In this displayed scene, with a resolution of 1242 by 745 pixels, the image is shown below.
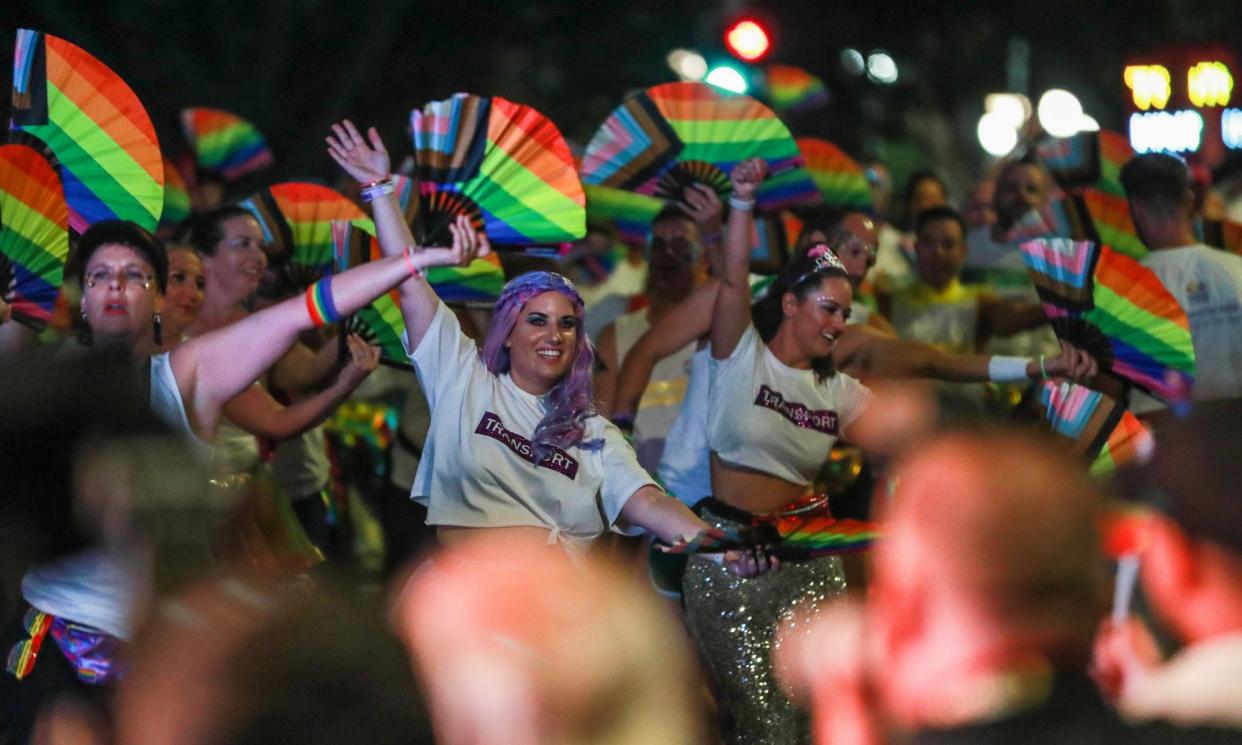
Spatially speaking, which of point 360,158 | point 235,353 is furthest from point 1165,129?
point 235,353

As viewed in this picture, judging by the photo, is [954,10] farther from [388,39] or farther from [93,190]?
[93,190]

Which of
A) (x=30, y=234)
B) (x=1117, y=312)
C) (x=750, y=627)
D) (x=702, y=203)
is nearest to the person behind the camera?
(x=30, y=234)

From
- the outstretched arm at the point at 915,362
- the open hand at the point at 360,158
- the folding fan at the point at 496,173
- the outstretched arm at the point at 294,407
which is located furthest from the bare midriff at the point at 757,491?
the open hand at the point at 360,158

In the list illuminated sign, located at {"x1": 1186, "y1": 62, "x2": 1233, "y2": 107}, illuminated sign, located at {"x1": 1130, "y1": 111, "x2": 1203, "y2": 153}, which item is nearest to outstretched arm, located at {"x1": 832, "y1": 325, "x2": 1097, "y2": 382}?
illuminated sign, located at {"x1": 1130, "y1": 111, "x2": 1203, "y2": 153}

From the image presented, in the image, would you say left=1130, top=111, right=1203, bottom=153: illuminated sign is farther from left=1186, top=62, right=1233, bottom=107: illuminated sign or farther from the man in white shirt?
the man in white shirt

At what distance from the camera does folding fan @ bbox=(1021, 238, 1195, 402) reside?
7.40 metres

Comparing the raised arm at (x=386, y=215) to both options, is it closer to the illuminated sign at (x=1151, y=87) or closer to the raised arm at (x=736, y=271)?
the raised arm at (x=736, y=271)

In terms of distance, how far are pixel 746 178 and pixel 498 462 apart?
1819 millimetres

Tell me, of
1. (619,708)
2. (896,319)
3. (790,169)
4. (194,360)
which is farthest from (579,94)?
(619,708)

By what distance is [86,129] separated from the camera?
21.6 ft

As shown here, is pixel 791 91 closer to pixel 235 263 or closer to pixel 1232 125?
pixel 1232 125

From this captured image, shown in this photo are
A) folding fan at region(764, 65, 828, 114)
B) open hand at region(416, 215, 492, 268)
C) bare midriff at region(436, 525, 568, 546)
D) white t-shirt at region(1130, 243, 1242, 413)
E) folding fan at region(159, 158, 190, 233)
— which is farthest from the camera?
folding fan at region(764, 65, 828, 114)

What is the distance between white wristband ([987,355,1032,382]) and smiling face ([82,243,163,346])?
3553 millimetres

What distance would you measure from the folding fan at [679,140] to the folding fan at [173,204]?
2438 mm
